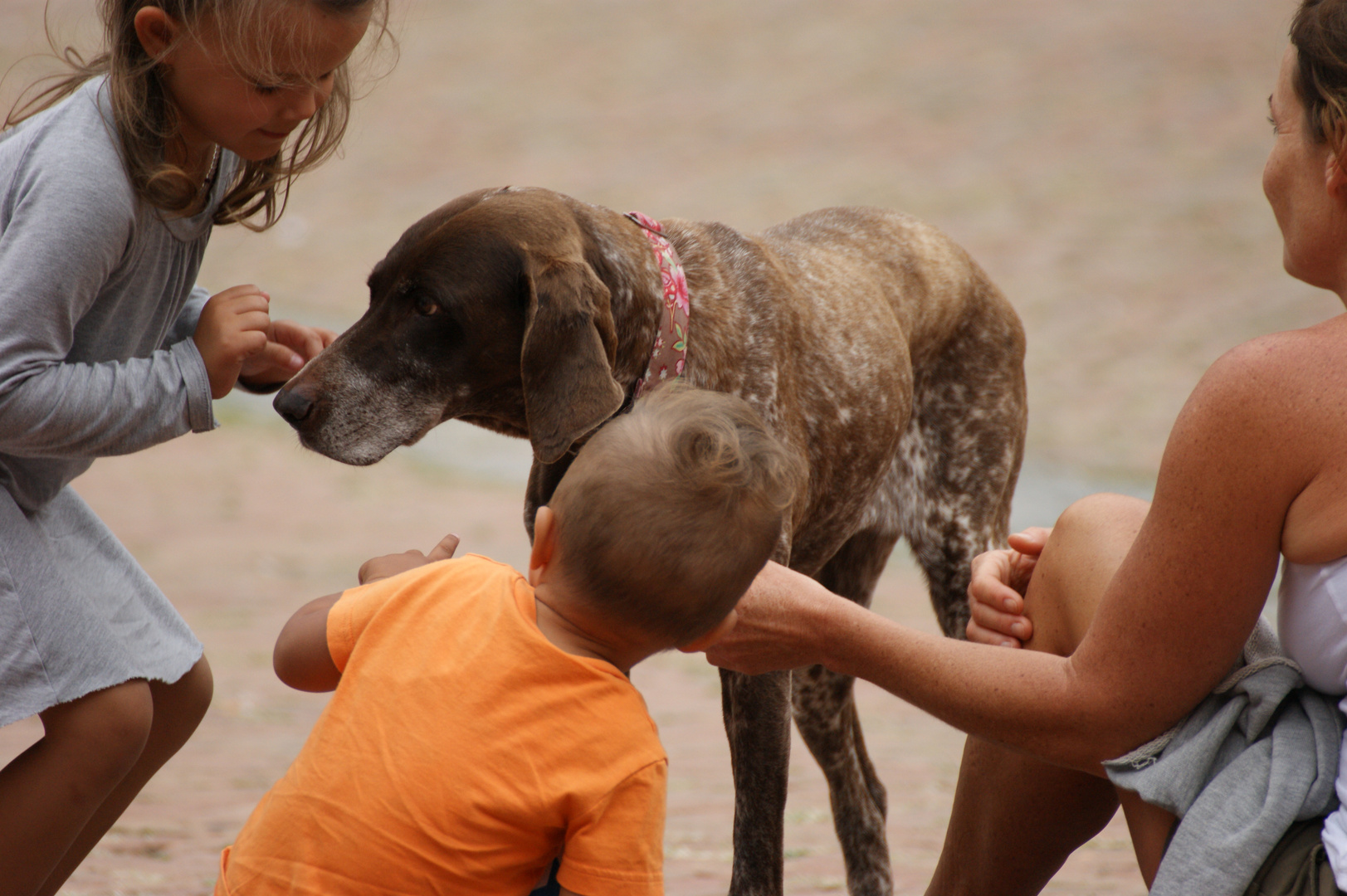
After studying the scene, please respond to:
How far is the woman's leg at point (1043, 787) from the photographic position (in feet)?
7.57

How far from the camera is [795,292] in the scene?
3322 millimetres

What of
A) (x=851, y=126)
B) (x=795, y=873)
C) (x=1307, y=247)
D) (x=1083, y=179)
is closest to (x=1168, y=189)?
(x=1083, y=179)

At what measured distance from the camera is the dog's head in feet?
8.75

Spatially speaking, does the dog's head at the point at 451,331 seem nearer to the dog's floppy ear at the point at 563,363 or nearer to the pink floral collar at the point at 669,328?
the dog's floppy ear at the point at 563,363

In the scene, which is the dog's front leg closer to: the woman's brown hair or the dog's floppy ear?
the dog's floppy ear

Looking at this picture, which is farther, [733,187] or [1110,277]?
[733,187]

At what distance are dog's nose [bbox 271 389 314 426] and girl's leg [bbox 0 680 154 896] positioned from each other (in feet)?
2.15

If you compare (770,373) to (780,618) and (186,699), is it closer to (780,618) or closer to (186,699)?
(780,618)

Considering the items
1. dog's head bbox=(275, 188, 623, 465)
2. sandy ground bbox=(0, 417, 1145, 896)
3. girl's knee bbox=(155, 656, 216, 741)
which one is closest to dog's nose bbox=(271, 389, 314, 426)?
dog's head bbox=(275, 188, 623, 465)

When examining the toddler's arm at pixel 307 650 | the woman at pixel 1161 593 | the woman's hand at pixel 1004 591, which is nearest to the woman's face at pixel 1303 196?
the woman at pixel 1161 593

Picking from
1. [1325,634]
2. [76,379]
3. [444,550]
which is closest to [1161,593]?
[1325,634]

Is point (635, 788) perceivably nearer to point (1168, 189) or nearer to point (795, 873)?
point (795, 873)

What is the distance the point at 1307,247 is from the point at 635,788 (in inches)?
49.0

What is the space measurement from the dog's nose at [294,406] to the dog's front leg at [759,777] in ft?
3.84
